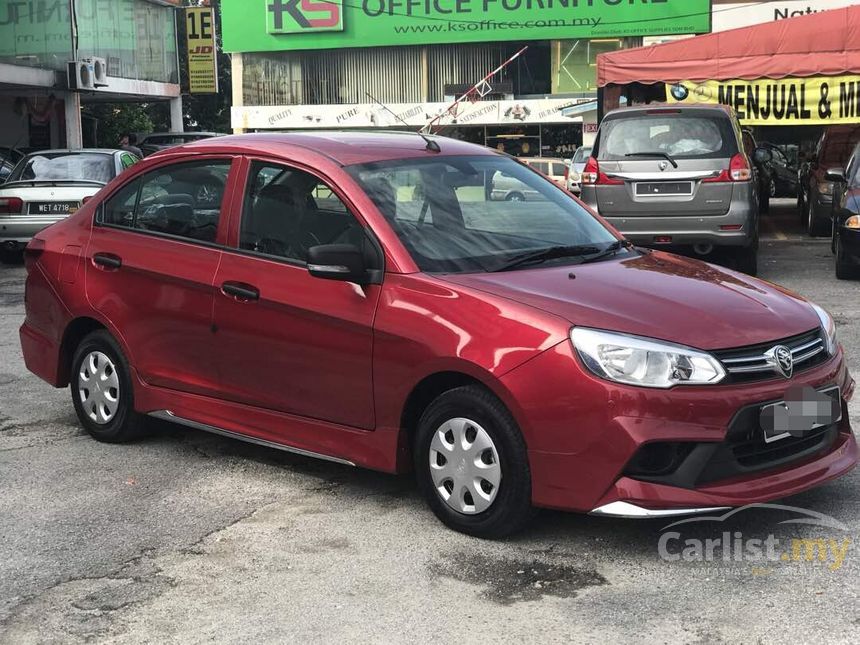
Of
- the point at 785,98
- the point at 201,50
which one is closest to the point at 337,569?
the point at 785,98

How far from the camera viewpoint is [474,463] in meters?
4.74

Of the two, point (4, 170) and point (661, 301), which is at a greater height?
point (4, 170)

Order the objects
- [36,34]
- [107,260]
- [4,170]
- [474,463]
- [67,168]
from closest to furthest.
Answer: [474,463]
[107,260]
[67,168]
[4,170]
[36,34]

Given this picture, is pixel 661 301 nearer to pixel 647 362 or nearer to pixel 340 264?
pixel 647 362

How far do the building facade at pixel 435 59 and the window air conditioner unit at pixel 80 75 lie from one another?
55.1 ft

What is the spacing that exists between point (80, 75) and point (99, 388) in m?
26.4

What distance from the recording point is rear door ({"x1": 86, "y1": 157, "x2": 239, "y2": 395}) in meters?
5.80

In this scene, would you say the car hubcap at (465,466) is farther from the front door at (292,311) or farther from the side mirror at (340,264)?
the side mirror at (340,264)

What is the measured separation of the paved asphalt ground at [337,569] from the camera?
400cm

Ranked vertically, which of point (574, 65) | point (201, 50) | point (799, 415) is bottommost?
point (799, 415)

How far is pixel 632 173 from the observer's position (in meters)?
12.5

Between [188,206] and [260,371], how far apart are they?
103cm

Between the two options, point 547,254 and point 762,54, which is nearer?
point 547,254

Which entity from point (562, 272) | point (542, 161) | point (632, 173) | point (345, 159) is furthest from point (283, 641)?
point (542, 161)
